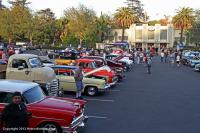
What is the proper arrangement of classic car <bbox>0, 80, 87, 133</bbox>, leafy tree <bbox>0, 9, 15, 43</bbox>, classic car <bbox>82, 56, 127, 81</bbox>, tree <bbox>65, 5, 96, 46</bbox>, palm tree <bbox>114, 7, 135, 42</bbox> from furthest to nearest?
1. palm tree <bbox>114, 7, 135, 42</bbox>
2. tree <bbox>65, 5, 96, 46</bbox>
3. leafy tree <bbox>0, 9, 15, 43</bbox>
4. classic car <bbox>82, 56, 127, 81</bbox>
5. classic car <bbox>0, 80, 87, 133</bbox>

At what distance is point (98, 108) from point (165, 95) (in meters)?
5.94

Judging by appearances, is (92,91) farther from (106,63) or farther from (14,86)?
(14,86)

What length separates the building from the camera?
101 metres

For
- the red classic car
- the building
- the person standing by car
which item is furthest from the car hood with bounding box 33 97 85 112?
the building

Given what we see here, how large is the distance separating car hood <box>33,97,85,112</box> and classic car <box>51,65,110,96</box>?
811cm

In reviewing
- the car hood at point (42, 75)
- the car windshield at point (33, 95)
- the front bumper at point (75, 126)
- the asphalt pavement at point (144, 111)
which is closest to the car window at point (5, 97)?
the car windshield at point (33, 95)

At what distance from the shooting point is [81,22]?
257ft

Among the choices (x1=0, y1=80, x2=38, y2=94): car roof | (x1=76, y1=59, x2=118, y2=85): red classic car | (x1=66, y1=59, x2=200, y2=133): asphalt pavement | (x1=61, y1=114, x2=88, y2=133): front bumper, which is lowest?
(x1=66, y1=59, x2=200, y2=133): asphalt pavement

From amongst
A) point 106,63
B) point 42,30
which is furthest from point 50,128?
point 42,30

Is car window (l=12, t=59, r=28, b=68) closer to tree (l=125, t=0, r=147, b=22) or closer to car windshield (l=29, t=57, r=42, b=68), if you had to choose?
car windshield (l=29, t=57, r=42, b=68)

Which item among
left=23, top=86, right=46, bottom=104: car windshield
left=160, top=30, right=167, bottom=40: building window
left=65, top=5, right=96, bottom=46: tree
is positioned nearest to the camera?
left=23, top=86, right=46, bottom=104: car windshield

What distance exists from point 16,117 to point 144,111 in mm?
8582

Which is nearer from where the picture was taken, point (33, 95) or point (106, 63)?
point (33, 95)

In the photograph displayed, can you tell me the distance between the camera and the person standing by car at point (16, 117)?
7.80 metres
